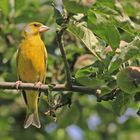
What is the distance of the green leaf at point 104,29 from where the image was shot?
7.64ft

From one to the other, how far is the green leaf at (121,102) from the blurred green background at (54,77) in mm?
160

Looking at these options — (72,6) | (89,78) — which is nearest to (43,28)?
(89,78)

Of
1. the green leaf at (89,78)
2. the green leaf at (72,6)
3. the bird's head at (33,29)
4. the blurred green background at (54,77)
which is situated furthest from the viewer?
the bird's head at (33,29)

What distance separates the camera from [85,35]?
242 centimetres

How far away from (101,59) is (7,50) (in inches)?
80.9

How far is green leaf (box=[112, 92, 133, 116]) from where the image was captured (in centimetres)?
247

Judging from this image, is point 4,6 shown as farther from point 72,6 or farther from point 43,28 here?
point 72,6

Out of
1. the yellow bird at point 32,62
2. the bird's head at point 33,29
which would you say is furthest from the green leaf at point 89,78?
the bird's head at point 33,29

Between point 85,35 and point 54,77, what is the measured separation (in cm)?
183

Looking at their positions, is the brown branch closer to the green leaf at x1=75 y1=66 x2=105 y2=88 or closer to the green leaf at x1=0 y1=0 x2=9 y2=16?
the green leaf at x1=75 y1=66 x2=105 y2=88

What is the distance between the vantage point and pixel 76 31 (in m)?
2.37

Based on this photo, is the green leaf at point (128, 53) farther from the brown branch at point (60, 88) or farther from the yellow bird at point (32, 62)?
the yellow bird at point (32, 62)

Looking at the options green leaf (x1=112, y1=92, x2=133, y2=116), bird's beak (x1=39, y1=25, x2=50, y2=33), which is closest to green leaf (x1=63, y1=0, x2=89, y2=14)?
green leaf (x1=112, y1=92, x2=133, y2=116)

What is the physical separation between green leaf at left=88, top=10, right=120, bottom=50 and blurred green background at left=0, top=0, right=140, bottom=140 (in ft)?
0.20
